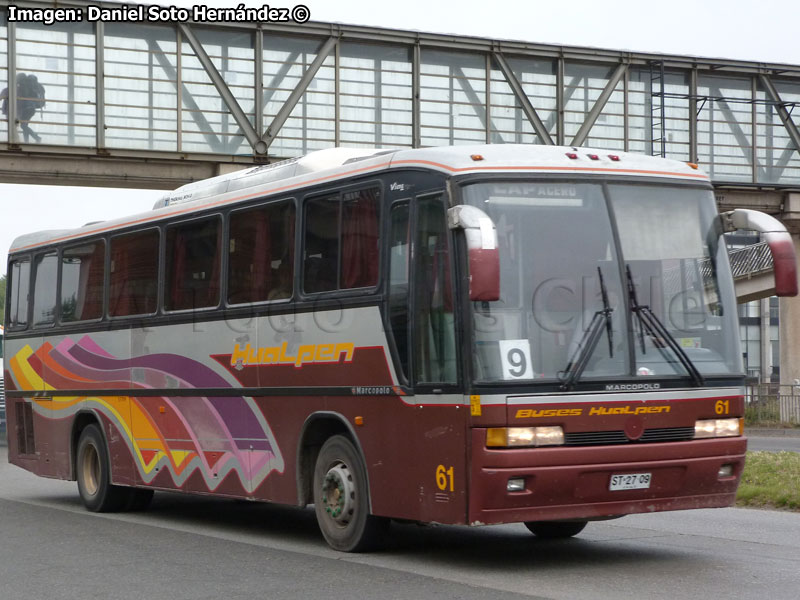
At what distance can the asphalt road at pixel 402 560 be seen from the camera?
9.59 meters

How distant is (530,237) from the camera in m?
10.4

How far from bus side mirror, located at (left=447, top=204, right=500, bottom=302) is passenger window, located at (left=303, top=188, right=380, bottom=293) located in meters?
1.71

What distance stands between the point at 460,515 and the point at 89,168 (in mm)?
23054

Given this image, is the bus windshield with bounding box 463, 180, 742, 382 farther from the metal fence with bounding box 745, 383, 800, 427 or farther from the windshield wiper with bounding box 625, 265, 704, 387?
the metal fence with bounding box 745, 383, 800, 427

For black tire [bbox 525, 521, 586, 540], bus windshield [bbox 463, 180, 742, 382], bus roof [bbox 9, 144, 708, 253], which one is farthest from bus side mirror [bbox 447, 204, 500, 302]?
black tire [bbox 525, 521, 586, 540]

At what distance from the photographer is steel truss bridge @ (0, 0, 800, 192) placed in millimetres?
31531

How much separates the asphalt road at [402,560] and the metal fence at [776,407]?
24387mm

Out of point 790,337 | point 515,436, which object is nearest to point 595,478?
point 515,436

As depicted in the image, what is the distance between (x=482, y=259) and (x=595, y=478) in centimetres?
190

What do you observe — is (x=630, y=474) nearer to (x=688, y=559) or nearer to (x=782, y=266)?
(x=688, y=559)

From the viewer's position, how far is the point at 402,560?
440 inches

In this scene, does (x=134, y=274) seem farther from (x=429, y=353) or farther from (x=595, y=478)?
(x=595, y=478)

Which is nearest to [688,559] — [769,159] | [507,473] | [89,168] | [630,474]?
[630,474]

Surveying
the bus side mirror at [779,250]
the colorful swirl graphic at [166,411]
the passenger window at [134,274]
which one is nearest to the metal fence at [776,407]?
the colorful swirl graphic at [166,411]
